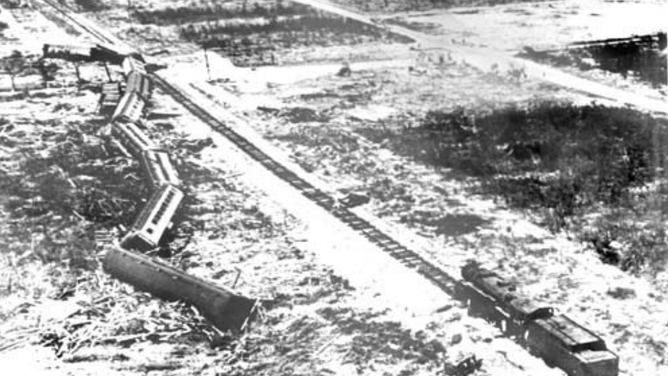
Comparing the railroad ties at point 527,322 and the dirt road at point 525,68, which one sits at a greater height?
the dirt road at point 525,68

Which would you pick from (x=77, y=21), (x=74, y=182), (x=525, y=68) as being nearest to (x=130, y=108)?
(x=74, y=182)

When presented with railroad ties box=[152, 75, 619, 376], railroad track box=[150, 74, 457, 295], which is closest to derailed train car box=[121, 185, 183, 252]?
railroad track box=[150, 74, 457, 295]

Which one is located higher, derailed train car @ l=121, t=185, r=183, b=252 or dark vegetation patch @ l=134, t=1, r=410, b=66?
dark vegetation patch @ l=134, t=1, r=410, b=66

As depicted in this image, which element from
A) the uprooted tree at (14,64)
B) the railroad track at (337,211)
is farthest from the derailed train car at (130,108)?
the uprooted tree at (14,64)

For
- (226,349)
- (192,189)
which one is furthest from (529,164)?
(226,349)

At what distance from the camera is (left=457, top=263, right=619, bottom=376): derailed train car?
14.9m

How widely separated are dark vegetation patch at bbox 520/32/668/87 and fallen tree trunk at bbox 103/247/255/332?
2850 cm

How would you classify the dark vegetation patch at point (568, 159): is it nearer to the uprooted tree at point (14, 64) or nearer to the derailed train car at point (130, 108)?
the derailed train car at point (130, 108)

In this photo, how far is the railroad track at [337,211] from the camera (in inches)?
791

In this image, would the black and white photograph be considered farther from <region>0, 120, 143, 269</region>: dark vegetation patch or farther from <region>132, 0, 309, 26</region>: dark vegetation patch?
<region>132, 0, 309, 26</region>: dark vegetation patch

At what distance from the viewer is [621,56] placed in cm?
4253

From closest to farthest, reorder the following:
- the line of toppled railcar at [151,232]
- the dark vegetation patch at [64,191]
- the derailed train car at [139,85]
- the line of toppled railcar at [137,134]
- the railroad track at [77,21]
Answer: the line of toppled railcar at [151,232]
the line of toppled railcar at [137,134]
the dark vegetation patch at [64,191]
the derailed train car at [139,85]
the railroad track at [77,21]

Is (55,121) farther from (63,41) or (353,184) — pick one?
(63,41)

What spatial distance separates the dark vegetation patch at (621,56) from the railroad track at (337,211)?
66.2ft
